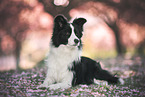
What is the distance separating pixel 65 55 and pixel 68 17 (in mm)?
7873

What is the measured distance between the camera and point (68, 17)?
13.1 m

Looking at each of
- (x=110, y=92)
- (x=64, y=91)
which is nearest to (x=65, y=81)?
(x=64, y=91)

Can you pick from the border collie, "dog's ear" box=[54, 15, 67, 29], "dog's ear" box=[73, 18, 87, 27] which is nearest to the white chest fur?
the border collie

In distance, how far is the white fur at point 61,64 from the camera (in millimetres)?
5586

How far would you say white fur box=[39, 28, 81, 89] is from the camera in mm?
5586

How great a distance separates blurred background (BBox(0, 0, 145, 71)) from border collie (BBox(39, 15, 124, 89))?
736cm

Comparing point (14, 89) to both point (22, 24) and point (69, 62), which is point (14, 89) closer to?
point (69, 62)

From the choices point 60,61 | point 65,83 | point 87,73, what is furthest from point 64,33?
point 87,73

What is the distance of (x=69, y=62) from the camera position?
5.70 meters

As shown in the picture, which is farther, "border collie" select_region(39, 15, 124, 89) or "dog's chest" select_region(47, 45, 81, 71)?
"dog's chest" select_region(47, 45, 81, 71)

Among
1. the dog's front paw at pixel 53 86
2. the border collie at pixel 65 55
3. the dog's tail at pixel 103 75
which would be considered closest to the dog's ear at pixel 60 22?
the border collie at pixel 65 55

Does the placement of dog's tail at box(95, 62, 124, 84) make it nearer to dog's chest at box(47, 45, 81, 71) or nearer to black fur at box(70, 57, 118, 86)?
black fur at box(70, 57, 118, 86)

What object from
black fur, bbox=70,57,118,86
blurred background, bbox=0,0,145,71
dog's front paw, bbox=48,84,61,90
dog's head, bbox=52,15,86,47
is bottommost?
dog's front paw, bbox=48,84,61,90

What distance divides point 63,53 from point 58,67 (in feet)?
1.53
